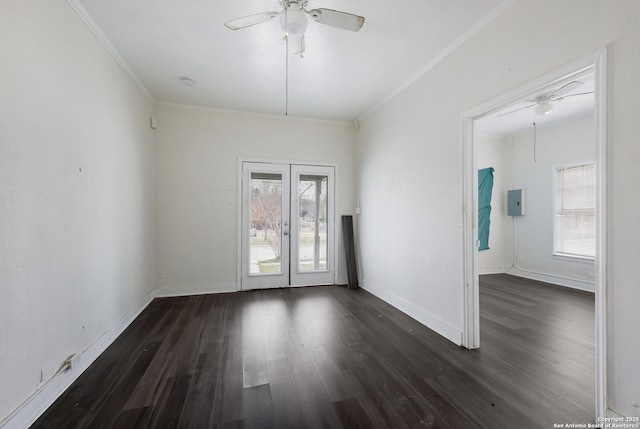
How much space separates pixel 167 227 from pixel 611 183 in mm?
4796

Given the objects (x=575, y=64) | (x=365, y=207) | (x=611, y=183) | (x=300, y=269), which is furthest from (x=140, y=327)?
(x=575, y=64)

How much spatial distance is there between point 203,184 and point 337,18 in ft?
10.5

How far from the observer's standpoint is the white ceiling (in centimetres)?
218

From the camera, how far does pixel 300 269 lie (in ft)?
15.5

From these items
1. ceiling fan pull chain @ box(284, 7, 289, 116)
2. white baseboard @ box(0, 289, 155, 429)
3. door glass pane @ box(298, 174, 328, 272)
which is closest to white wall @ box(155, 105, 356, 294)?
ceiling fan pull chain @ box(284, 7, 289, 116)

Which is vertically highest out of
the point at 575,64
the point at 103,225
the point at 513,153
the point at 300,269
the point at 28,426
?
the point at 513,153

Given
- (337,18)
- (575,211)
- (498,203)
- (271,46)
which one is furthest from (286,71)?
(575,211)

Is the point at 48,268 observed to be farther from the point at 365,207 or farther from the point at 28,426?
the point at 365,207

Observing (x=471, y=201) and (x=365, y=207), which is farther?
(x=365, y=207)

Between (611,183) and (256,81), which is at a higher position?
(256,81)

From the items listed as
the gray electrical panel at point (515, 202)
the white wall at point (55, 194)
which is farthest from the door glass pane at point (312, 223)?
the gray electrical panel at point (515, 202)

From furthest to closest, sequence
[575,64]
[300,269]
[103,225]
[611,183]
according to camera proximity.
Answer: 1. [300,269]
2. [103,225]
3. [575,64]
4. [611,183]

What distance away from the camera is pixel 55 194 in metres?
1.86

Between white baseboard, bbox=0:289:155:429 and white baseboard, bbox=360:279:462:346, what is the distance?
3213 mm
